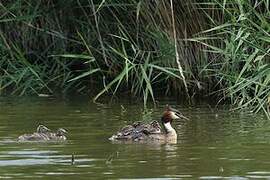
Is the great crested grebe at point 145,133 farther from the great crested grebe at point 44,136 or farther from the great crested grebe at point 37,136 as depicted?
the great crested grebe at point 37,136

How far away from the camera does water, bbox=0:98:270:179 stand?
30.5ft

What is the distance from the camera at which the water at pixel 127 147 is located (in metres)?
9.29

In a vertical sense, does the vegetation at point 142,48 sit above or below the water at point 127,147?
above

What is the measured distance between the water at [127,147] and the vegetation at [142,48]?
484 mm

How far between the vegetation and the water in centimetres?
48

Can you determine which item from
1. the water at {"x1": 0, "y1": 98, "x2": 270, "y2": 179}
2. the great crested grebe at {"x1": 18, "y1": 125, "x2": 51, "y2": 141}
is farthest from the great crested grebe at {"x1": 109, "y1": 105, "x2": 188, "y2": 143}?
the great crested grebe at {"x1": 18, "y1": 125, "x2": 51, "y2": 141}

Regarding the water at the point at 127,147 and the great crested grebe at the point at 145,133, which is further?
the great crested grebe at the point at 145,133

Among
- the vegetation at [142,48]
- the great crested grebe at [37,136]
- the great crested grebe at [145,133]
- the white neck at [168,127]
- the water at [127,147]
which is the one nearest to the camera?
the water at [127,147]

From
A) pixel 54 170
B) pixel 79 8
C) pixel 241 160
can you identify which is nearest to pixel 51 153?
pixel 54 170

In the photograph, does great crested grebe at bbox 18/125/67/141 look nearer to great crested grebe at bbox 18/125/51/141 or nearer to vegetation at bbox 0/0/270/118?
great crested grebe at bbox 18/125/51/141

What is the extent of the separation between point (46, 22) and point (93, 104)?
2386 mm

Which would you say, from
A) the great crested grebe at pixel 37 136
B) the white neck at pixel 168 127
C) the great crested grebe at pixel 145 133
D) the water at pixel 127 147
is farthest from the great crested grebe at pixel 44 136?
the white neck at pixel 168 127

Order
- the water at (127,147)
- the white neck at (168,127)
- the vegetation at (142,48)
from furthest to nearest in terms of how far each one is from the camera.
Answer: the vegetation at (142,48), the white neck at (168,127), the water at (127,147)

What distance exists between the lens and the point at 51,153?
10484 mm
